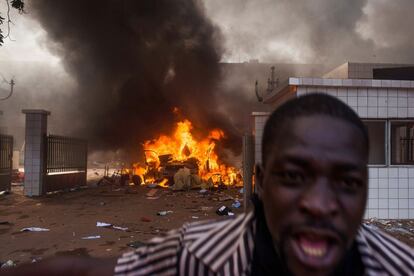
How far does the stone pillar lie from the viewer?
12.0 metres

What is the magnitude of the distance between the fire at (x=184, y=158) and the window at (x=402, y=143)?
26.6ft

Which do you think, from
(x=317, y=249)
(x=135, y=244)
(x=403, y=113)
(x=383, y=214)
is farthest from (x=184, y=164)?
(x=317, y=249)

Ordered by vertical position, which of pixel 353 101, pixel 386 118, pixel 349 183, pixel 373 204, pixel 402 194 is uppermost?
pixel 353 101

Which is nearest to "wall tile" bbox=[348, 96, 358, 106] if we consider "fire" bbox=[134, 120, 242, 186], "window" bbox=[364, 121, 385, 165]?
"window" bbox=[364, 121, 385, 165]

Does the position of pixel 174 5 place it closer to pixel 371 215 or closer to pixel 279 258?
pixel 371 215

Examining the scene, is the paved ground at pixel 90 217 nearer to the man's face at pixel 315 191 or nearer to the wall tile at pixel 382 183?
the wall tile at pixel 382 183

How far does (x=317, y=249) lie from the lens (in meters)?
0.83

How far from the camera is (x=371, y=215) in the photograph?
8.19 m

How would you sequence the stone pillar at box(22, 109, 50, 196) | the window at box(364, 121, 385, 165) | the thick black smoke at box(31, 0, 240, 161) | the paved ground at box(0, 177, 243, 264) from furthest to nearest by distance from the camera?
the thick black smoke at box(31, 0, 240, 161), the stone pillar at box(22, 109, 50, 196), the window at box(364, 121, 385, 165), the paved ground at box(0, 177, 243, 264)

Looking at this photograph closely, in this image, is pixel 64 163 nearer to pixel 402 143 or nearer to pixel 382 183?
pixel 382 183

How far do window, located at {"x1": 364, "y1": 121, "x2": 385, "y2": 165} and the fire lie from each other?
8047mm

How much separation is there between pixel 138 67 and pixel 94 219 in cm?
1461

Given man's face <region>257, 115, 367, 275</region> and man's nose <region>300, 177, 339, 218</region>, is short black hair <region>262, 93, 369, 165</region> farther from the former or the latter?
man's nose <region>300, 177, 339, 218</region>

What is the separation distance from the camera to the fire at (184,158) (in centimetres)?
1667
